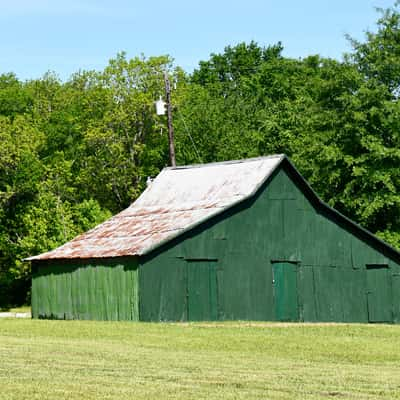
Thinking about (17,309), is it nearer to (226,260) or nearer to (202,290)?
(226,260)

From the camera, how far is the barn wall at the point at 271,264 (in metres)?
39.3

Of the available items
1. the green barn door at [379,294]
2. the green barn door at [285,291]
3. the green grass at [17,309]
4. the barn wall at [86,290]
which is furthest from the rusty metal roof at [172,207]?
the green grass at [17,309]

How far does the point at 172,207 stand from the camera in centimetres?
4353

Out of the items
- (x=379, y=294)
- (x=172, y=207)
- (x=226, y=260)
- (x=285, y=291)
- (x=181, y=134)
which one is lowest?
(x=379, y=294)

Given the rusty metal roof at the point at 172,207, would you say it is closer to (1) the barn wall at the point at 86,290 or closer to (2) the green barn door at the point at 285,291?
(1) the barn wall at the point at 86,290

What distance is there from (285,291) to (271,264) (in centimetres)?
127

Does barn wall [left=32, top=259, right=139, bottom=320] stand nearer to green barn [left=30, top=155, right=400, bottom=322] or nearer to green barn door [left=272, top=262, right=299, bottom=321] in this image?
green barn [left=30, top=155, right=400, bottom=322]

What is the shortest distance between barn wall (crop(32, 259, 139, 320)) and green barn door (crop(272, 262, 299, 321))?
242 inches

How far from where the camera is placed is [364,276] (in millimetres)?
45094

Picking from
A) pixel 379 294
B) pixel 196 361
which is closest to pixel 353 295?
pixel 379 294

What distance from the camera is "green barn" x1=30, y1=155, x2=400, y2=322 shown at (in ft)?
129

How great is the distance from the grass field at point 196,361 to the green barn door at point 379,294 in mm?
9220

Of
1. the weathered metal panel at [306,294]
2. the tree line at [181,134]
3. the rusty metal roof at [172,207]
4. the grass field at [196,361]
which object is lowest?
the grass field at [196,361]

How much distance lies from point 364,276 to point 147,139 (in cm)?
3303
